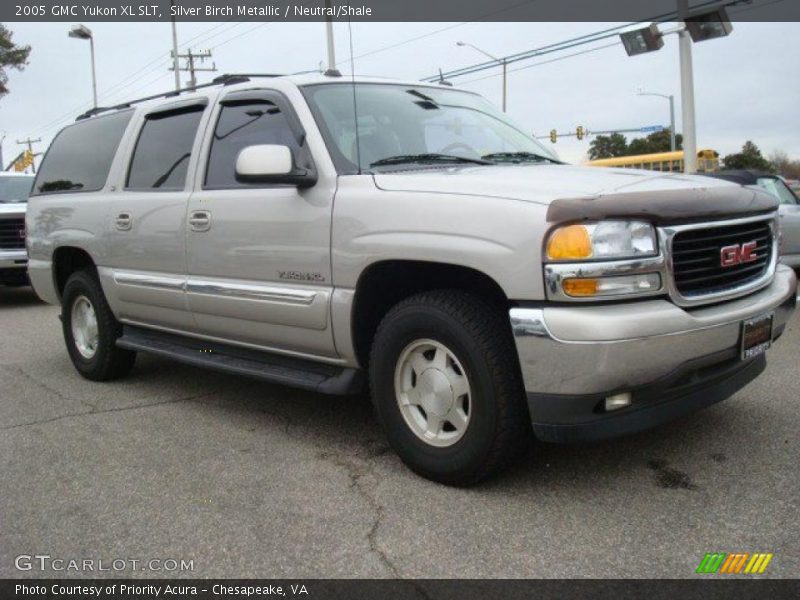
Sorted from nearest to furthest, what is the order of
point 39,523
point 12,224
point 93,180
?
point 39,523 < point 93,180 < point 12,224

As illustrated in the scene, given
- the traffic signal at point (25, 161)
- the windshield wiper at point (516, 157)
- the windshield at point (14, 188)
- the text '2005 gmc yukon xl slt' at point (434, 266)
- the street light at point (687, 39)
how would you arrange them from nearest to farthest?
the text '2005 gmc yukon xl slt' at point (434, 266) < the windshield wiper at point (516, 157) < the windshield at point (14, 188) < the street light at point (687, 39) < the traffic signal at point (25, 161)

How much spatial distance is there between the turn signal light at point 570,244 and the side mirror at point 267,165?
4.52ft

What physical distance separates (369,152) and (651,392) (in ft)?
5.88

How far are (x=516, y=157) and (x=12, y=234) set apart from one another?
8.70 meters

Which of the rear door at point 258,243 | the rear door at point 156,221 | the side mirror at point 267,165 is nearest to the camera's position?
the side mirror at point 267,165

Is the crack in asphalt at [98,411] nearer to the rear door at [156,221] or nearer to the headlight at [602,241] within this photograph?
the rear door at [156,221]

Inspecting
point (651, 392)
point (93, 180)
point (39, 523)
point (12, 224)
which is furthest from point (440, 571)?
point (12, 224)

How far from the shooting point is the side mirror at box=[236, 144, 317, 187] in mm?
3537

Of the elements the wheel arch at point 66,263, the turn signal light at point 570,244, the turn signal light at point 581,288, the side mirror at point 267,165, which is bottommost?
the wheel arch at point 66,263

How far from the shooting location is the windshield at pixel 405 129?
379 cm

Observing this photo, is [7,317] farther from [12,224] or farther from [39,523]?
[39,523]

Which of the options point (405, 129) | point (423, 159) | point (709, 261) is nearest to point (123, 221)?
Result: point (405, 129)

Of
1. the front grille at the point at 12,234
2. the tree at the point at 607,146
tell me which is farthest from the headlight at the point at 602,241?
the tree at the point at 607,146

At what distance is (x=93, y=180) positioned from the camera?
543cm
